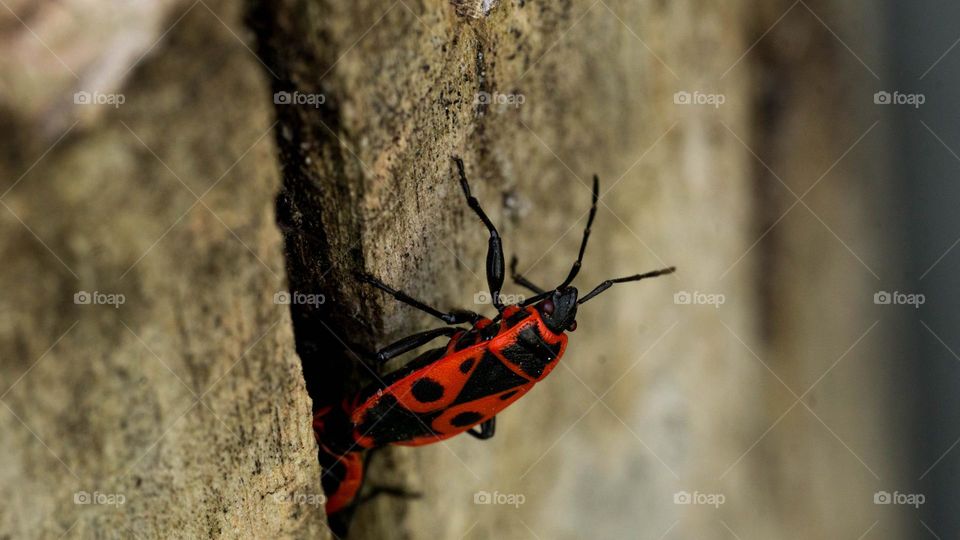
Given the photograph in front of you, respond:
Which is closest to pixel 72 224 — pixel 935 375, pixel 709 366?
pixel 709 366

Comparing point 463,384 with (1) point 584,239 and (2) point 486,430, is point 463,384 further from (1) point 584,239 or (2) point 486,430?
(1) point 584,239

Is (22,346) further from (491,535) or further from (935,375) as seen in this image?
(935,375)

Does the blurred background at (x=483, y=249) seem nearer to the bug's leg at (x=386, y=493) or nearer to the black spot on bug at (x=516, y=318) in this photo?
the bug's leg at (x=386, y=493)

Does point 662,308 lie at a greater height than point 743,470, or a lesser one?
greater

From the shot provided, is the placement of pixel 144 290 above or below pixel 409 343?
above

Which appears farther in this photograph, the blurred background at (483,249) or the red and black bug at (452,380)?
the red and black bug at (452,380)

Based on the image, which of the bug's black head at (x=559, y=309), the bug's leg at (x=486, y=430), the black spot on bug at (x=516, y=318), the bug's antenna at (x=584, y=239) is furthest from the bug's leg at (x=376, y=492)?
the bug's antenna at (x=584, y=239)

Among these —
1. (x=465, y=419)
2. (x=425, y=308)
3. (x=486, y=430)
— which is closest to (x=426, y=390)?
(x=465, y=419)

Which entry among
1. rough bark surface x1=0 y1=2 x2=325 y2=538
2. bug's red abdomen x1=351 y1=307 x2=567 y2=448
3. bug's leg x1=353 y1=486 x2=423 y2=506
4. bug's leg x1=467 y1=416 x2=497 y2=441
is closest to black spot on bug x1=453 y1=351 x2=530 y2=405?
bug's red abdomen x1=351 y1=307 x2=567 y2=448
